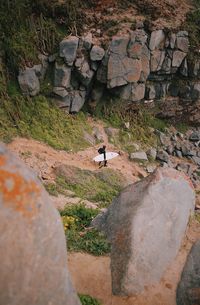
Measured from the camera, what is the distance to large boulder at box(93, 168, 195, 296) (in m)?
8.14

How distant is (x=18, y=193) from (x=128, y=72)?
54.4 ft

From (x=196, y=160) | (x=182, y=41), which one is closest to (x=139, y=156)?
(x=196, y=160)

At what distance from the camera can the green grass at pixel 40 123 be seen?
18359 mm

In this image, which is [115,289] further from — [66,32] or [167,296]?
[66,32]

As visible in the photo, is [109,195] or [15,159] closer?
[15,159]

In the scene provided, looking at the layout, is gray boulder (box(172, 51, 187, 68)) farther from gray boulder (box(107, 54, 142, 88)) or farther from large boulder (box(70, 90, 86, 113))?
large boulder (box(70, 90, 86, 113))

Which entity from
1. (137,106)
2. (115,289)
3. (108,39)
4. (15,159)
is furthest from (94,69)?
(15,159)

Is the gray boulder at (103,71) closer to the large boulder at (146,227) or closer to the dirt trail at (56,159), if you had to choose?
the dirt trail at (56,159)

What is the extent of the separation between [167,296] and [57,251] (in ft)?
11.5

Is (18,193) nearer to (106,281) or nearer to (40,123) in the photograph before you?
(106,281)

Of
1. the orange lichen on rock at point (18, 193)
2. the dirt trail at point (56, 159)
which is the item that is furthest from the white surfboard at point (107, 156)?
the orange lichen on rock at point (18, 193)

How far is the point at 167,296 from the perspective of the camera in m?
8.11

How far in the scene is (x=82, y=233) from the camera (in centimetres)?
973

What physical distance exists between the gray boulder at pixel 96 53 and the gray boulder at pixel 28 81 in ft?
9.64
